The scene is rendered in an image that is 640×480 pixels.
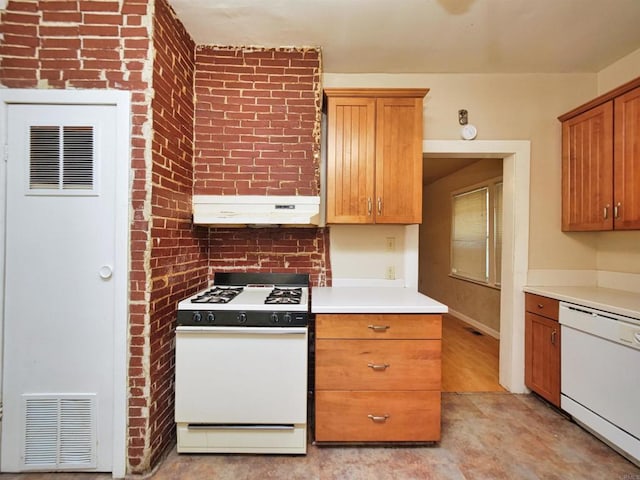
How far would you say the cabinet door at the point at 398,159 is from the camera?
6.98ft

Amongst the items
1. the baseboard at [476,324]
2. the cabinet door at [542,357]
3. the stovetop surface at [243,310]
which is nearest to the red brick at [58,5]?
the stovetop surface at [243,310]

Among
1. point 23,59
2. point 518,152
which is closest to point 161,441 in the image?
point 23,59

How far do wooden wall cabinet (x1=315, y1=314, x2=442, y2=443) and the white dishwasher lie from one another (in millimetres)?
1037

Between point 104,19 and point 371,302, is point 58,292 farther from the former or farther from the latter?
point 371,302

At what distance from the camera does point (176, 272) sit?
1.90 m

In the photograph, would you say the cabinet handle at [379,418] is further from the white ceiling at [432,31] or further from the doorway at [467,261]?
the white ceiling at [432,31]

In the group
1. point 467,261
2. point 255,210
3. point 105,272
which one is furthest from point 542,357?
point 105,272

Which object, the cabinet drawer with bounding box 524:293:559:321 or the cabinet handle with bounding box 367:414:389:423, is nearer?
the cabinet handle with bounding box 367:414:389:423

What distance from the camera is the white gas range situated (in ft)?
5.55

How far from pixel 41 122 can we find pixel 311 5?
5.60 feet

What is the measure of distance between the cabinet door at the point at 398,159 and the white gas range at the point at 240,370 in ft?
3.27

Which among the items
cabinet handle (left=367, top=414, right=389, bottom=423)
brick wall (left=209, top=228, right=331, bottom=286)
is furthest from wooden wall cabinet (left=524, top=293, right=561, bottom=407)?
brick wall (left=209, top=228, right=331, bottom=286)

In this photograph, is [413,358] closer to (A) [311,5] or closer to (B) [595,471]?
(B) [595,471]

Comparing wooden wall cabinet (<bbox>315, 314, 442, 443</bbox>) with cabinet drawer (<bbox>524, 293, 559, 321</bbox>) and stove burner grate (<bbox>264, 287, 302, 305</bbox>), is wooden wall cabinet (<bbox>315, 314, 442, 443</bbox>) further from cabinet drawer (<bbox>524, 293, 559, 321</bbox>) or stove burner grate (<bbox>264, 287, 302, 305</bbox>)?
cabinet drawer (<bbox>524, 293, 559, 321</bbox>)
